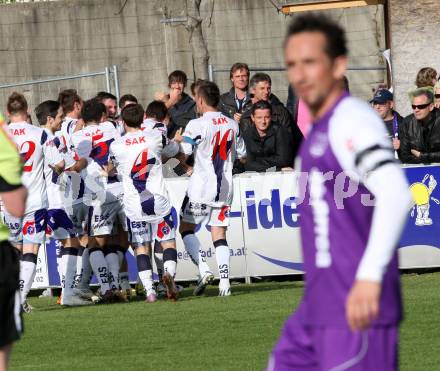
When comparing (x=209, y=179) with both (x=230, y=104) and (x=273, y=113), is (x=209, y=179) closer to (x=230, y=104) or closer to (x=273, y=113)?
(x=273, y=113)

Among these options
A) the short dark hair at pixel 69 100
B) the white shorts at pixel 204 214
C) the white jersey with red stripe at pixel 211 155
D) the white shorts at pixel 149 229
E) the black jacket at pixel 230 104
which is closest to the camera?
the white jersey with red stripe at pixel 211 155

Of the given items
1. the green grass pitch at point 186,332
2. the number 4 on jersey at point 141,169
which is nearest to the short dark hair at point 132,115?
the number 4 on jersey at point 141,169

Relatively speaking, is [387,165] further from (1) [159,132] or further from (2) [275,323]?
(1) [159,132]

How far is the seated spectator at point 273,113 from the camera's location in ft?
48.7

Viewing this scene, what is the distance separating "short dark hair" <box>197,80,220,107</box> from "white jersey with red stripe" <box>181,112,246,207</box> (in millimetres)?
133

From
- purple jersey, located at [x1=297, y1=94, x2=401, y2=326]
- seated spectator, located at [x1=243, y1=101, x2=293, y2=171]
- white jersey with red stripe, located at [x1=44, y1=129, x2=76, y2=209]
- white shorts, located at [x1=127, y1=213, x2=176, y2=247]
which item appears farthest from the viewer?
seated spectator, located at [x1=243, y1=101, x2=293, y2=171]

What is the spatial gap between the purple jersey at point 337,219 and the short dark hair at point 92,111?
28.9ft

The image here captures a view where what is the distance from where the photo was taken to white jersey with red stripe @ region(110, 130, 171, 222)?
13.2 metres

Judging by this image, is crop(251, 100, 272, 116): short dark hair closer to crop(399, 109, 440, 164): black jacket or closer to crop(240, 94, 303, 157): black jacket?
crop(240, 94, 303, 157): black jacket

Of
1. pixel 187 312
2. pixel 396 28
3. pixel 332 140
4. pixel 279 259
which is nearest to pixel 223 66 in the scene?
pixel 396 28

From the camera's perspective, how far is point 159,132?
13.3 m

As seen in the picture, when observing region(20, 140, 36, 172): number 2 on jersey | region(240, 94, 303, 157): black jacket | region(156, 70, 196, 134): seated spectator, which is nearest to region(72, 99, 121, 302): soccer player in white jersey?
region(20, 140, 36, 172): number 2 on jersey

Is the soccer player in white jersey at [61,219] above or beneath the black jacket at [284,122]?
beneath

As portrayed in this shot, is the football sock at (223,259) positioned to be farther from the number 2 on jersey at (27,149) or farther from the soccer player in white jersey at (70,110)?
the number 2 on jersey at (27,149)
